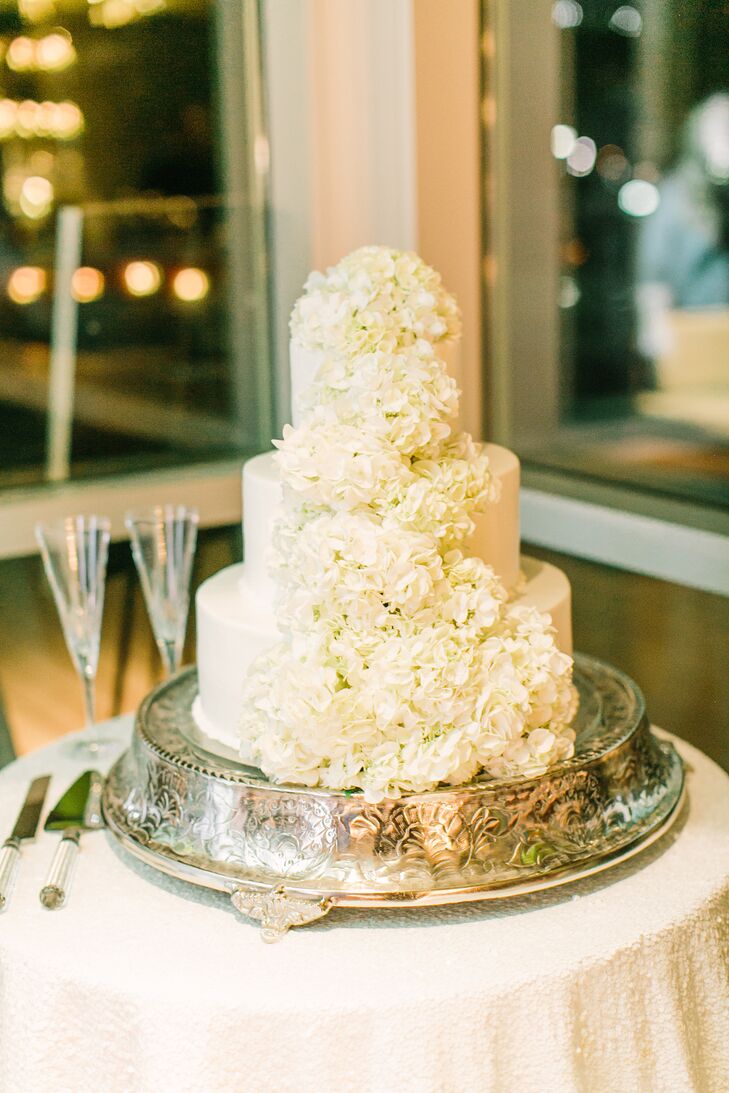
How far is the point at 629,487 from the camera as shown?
2.74 metres

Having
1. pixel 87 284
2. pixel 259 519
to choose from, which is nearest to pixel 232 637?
pixel 259 519

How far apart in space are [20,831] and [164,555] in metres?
0.53

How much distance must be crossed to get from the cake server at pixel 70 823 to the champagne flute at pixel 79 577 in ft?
0.65

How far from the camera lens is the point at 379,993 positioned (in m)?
1.06

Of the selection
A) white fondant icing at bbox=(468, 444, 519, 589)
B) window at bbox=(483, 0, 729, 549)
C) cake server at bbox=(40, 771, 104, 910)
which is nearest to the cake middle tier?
white fondant icing at bbox=(468, 444, 519, 589)

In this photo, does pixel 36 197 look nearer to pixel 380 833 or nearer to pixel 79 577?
pixel 79 577

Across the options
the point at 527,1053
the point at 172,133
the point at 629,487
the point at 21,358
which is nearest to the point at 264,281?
the point at 172,133

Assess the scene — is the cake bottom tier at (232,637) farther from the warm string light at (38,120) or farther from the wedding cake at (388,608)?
the warm string light at (38,120)

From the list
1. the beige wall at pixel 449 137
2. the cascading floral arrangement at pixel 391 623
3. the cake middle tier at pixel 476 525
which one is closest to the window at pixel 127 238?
the beige wall at pixel 449 137

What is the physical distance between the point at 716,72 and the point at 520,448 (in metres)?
1.03

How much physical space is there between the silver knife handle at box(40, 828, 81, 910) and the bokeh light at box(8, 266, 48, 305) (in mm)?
2153

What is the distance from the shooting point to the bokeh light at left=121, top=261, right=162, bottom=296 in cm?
325

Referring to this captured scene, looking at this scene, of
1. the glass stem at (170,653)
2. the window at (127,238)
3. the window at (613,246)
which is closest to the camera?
the glass stem at (170,653)

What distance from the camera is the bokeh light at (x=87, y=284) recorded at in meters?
3.14
